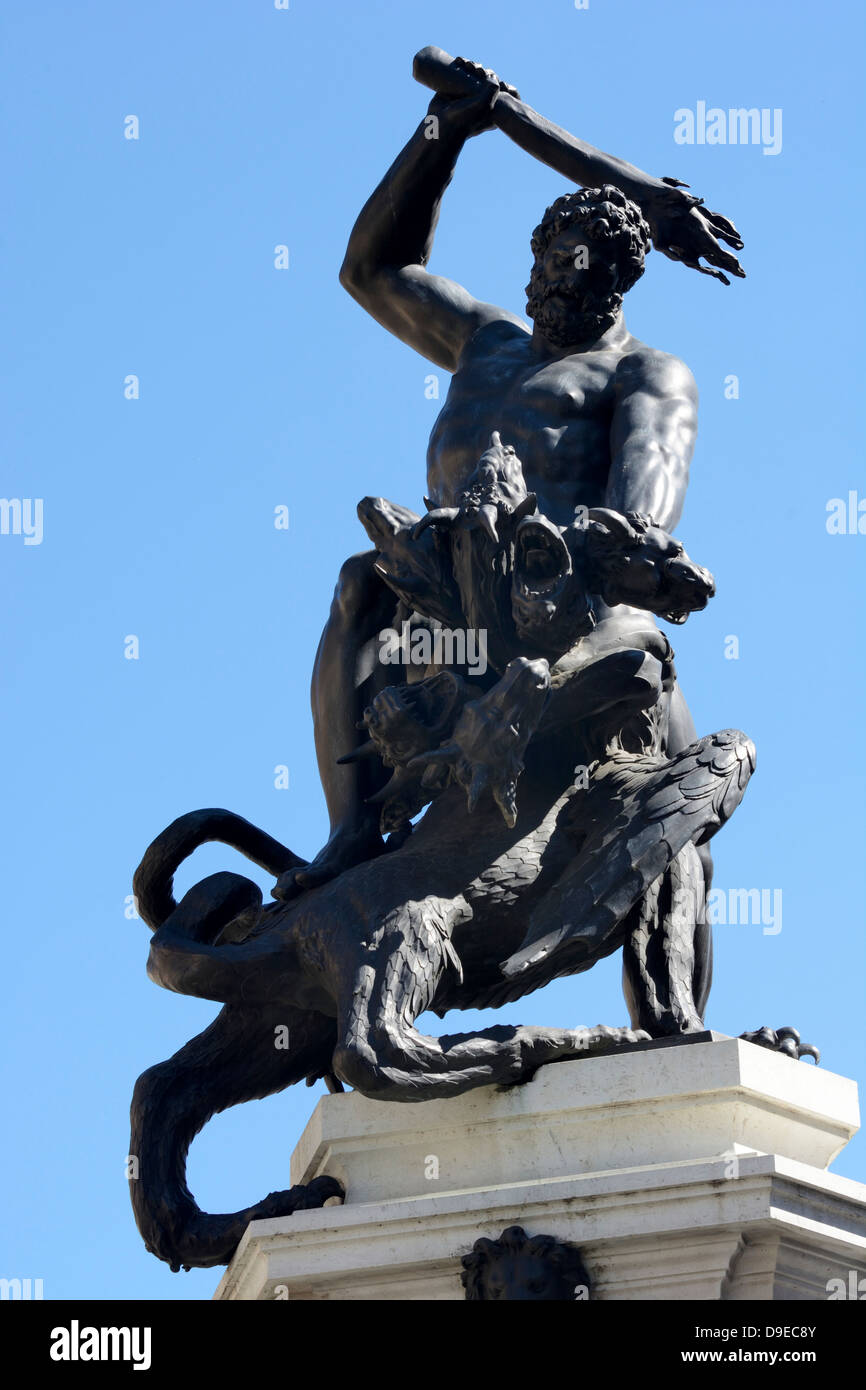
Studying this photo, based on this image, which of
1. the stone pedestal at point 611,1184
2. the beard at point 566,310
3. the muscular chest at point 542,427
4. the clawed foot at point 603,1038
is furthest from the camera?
the beard at point 566,310

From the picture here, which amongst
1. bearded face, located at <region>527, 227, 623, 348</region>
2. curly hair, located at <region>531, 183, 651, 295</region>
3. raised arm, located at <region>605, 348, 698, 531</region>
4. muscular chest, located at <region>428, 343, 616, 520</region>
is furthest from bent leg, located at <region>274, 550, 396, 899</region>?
curly hair, located at <region>531, 183, 651, 295</region>

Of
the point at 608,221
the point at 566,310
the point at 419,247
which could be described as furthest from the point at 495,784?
the point at 419,247

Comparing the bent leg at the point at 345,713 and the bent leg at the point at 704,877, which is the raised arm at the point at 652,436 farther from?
the bent leg at the point at 345,713

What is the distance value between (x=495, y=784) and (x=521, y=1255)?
211 centimetres

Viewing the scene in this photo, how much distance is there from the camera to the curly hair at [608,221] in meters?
12.9

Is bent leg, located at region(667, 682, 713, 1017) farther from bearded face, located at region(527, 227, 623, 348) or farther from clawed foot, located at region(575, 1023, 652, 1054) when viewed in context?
bearded face, located at region(527, 227, 623, 348)

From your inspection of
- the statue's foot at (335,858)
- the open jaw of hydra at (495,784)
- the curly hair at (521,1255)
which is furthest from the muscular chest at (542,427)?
the curly hair at (521,1255)

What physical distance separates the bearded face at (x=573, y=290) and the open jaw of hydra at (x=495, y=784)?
1cm

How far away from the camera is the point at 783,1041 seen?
11.4m

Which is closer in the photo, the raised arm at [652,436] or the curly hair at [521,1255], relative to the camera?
the curly hair at [521,1255]

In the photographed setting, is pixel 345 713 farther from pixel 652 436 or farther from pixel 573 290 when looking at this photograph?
pixel 573 290

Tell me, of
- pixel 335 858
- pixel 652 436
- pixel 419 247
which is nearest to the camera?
pixel 335 858
